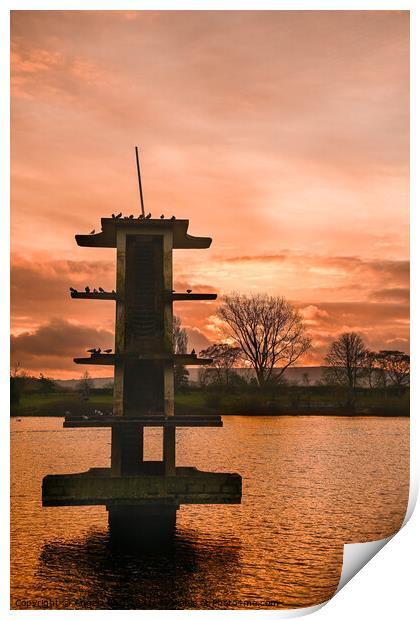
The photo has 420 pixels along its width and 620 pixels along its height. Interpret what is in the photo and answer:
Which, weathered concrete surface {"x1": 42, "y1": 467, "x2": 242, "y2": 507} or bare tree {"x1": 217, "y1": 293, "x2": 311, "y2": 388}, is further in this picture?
bare tree {"x1": 217, "y1": 293, "x2": 311, "y2": 388}

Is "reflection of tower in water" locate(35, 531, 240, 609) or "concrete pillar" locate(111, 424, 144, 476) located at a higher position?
"concrete pillar" locate(111, 424, 144, 476)

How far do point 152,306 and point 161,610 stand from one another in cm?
813

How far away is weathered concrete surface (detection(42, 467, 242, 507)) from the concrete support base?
2600 mm

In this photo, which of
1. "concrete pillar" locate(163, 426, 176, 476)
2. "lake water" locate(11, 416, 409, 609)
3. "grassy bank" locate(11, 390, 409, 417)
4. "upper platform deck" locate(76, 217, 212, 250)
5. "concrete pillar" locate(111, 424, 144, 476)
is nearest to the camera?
"lake water" locate(11, 416, 409, 609)

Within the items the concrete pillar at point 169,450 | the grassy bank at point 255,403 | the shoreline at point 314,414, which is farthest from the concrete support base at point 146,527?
the shoreline at point 314,414

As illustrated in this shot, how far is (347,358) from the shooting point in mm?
71938

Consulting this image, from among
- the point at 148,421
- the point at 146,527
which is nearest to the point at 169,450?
the point at 148,421

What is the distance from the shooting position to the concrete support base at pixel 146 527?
72.9 feet

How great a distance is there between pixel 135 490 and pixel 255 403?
5464cm

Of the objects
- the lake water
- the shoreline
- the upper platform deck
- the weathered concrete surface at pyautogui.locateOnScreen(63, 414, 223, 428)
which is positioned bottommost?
the lake water

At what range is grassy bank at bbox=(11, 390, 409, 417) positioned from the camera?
7181 centimetres

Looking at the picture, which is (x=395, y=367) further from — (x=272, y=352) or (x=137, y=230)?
(x=137, y=230)

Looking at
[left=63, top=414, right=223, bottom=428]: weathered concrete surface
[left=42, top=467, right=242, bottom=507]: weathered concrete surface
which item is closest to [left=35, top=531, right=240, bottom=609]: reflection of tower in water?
[left=42, top=467, right=242, bottom=507]: weathered concrete surface

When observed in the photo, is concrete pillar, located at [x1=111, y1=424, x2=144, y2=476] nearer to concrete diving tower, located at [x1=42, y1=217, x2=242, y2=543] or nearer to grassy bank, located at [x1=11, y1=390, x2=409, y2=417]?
concrete diving tower, located at [x1=42, y1=217, x2=242, y2=543]
